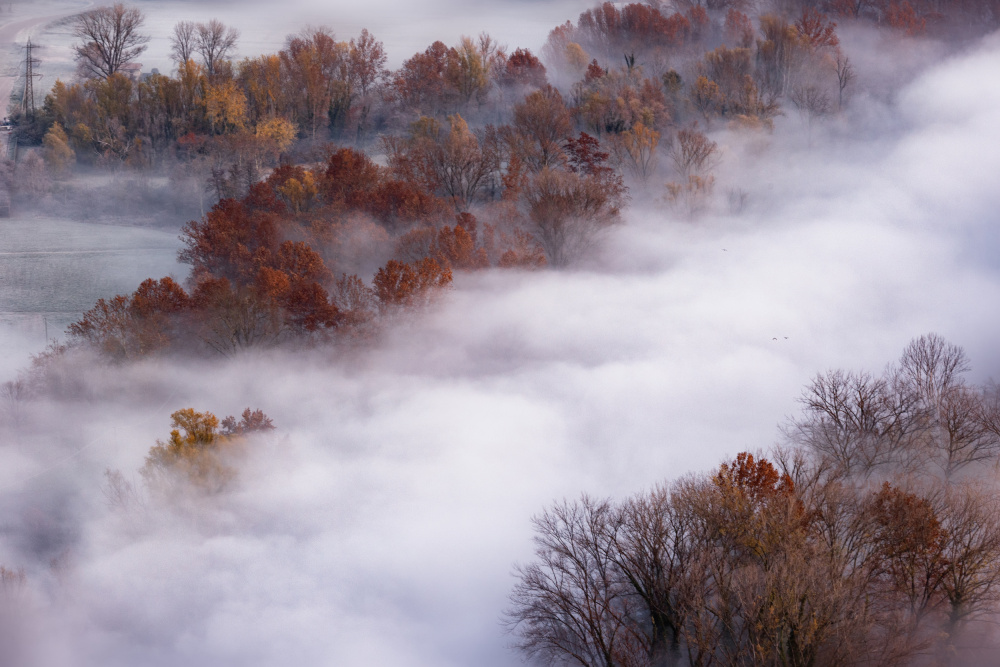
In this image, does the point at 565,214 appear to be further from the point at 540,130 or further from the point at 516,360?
the point at 540,130

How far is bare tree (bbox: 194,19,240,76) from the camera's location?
83.2m

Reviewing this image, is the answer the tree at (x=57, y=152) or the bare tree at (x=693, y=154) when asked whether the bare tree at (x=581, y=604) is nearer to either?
the bare tree at (x=693, y=154)

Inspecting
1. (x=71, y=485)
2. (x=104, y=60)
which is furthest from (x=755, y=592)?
(x=104, y=60)

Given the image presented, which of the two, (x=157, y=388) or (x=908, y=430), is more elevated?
(x=157, y=388)

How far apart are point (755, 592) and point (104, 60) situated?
263ft

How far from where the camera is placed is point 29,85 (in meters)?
79.8

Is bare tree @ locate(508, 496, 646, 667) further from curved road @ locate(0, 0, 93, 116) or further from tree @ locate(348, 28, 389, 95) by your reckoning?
curved road @ locate(0, 0, 93, 116)

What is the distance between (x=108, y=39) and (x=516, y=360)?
56.4m

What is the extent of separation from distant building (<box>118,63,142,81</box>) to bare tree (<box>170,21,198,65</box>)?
339 centimetres

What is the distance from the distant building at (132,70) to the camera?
83444 millimetres

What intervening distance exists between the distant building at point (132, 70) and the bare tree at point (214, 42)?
5.73 m

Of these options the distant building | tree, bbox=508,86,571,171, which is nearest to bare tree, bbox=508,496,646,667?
tree, bbox=508,86,571,171

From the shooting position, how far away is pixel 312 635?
1417 inches

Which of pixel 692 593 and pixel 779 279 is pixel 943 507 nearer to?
pixel 692 593
